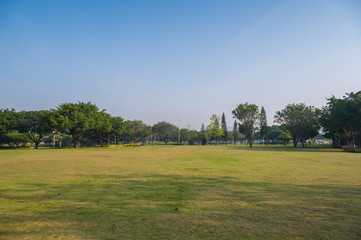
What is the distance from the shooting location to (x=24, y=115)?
152ft

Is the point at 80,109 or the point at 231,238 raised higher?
the point at 80,109

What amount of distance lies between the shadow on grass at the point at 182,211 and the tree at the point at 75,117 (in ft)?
123

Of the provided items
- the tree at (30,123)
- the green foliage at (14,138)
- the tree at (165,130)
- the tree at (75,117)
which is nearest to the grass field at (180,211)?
the tree at (75,117)

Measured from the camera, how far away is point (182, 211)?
4.72 meters

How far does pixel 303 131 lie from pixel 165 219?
60.6m

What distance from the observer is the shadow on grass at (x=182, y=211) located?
363 centimetres

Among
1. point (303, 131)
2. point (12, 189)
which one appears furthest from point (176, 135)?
point (12, 189)

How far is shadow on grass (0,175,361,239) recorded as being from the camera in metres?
3.63

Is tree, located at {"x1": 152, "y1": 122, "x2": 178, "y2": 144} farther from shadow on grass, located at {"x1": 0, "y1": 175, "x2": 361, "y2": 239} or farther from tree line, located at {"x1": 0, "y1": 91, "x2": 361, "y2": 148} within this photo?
shadow on grass, located at {"x1": 0, "y1": 175, "x2": 361, "y2": 239}

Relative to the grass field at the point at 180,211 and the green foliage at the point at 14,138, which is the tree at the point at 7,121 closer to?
the green foliage at the point at 14,138

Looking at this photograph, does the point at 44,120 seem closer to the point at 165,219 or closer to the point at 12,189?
the point at 12,189

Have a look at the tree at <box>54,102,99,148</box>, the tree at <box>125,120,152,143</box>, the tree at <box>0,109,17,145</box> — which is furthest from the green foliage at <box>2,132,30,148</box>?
the tree at <box>125,120,152,143</box>

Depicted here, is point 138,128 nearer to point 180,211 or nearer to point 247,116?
point 247,116

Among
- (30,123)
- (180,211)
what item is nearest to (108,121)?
(30,123)
